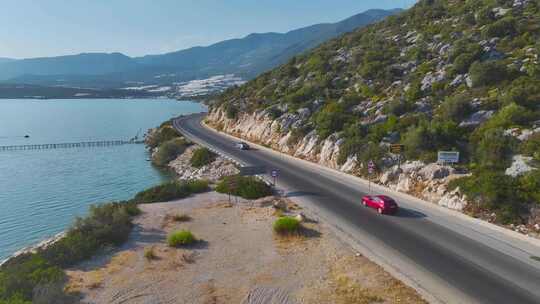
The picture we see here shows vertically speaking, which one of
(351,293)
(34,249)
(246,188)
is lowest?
(34,249)

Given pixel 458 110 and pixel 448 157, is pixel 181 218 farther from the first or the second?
pixel 458 110

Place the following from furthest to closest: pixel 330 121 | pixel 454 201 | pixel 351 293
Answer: pixel 330 121 → pixel 454 201 → pixel 351 293

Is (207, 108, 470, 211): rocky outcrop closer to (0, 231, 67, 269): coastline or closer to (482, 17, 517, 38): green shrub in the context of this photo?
(0, 231, 67, 269): coastline

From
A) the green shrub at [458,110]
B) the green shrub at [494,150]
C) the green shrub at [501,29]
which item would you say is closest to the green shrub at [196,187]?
the green shrub at [494,150]

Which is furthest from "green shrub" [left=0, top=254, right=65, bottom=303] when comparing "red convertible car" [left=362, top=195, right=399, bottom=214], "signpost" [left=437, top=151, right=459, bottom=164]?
"signpost" [left=437, top=151, right=459, bottom=164]

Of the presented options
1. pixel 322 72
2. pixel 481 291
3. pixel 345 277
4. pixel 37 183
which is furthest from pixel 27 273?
pixel 322 72

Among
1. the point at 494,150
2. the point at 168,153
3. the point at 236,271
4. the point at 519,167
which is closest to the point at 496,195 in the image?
the point at 519,167

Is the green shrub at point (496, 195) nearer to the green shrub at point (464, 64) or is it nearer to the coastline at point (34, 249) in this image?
the green shrub at point (464, 64)
